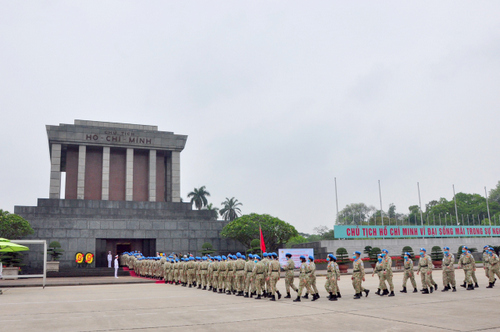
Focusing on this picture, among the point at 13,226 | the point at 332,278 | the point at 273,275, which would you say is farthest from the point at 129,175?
the point at 332,278

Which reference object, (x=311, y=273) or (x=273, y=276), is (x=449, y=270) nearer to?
(x=311, y=273)

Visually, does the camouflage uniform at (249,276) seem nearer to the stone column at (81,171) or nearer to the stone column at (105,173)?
the stone column at (105,173)

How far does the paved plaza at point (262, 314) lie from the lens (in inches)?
366

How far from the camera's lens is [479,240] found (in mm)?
44438

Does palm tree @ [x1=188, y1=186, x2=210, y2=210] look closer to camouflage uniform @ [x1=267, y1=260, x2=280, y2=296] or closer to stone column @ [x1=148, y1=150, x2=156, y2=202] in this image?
stone column @ [x1=148, y1=150, x2=156, y2=202]

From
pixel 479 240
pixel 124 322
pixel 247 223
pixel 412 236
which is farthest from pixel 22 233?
pixel 479 240

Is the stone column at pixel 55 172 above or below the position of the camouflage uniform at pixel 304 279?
above

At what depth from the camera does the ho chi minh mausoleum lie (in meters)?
36.7

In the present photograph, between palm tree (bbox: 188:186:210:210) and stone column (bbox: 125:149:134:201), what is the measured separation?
38.2 m

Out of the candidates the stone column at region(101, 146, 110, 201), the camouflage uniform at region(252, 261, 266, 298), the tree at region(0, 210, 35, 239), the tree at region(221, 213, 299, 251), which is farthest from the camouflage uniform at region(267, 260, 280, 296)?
the stone column at region(101, 146, 110, 201)

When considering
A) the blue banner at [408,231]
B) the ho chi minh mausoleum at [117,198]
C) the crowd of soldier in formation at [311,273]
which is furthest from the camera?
→ the blue banner at [408,231]

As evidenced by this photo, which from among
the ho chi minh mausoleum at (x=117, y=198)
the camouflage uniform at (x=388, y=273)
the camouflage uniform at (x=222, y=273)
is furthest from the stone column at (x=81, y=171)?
the camouflage uniform at (x=388, y=273)

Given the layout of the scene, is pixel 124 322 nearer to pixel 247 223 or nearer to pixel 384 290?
pixel 384 290

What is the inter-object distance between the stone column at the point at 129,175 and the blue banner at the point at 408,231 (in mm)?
22623
